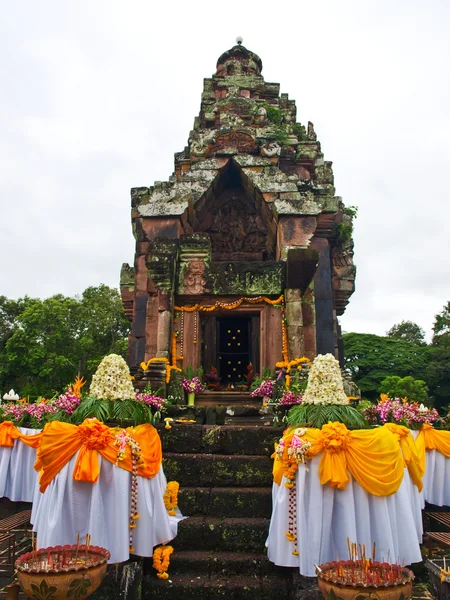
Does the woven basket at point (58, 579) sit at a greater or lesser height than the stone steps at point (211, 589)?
greater

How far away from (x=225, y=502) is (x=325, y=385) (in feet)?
6.46

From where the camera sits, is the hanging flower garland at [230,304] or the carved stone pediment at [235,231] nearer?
the hanging flower garland at [230,304]

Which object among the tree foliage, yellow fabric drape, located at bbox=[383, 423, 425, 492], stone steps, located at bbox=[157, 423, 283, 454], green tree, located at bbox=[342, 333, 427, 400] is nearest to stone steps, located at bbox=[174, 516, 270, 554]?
stone steps, located at bbox=[157, 423, 283, 454]

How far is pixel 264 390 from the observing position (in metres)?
9.74

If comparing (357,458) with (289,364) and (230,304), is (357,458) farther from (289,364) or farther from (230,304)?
(230,304)

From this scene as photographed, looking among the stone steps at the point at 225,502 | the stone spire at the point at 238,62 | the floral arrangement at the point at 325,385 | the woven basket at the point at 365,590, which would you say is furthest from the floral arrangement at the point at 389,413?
the stone spire at the point at 238,62

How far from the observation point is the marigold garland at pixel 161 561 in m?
5.12

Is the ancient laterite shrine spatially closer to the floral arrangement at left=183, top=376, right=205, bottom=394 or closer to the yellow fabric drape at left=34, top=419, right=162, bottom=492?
the floral arrangement at left=183, top=376, right=205, bottom=394

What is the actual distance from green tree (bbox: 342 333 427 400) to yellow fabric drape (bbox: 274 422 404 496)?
33.3m

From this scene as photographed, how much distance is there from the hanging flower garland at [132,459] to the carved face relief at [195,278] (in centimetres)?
606

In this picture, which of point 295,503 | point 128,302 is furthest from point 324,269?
point 295,503

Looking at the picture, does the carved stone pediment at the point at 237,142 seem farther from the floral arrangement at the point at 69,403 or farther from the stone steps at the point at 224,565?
the stone steps at the point at 224,565

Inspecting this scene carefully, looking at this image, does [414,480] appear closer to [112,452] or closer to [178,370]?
[112,452]

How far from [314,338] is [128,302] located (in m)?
6.43
